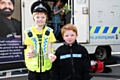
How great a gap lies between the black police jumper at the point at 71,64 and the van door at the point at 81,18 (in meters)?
4.81

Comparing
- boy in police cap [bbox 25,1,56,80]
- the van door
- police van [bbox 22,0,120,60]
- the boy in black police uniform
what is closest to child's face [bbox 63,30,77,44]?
the boy in black police uniform

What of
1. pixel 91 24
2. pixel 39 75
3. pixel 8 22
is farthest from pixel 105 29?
pixel 39 75

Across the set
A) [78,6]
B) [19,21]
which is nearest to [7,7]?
[19,21]

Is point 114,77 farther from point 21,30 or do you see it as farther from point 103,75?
point 21,30

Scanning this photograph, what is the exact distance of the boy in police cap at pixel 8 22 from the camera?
659 cm

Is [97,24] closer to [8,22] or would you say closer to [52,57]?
[8,22]

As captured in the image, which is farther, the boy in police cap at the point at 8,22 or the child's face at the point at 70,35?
the boy in police cap at the point at 8,22

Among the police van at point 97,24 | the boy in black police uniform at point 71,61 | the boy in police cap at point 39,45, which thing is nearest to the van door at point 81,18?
the police van at point 97,24

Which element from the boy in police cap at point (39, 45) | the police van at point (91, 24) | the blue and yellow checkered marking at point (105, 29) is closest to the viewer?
the boy in police cap at point (39, 45)

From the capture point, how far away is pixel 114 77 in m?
7.03

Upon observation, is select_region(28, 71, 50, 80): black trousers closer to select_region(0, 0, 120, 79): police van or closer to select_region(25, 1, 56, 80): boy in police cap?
select_region(25, 1, 56, 80): boy in police cap

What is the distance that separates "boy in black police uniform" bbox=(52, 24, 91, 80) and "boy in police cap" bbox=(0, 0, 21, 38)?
3778mm

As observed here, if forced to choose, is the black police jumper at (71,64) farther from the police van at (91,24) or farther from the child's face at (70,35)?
the police van at (91,24)

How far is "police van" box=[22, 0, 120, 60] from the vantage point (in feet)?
26.1
